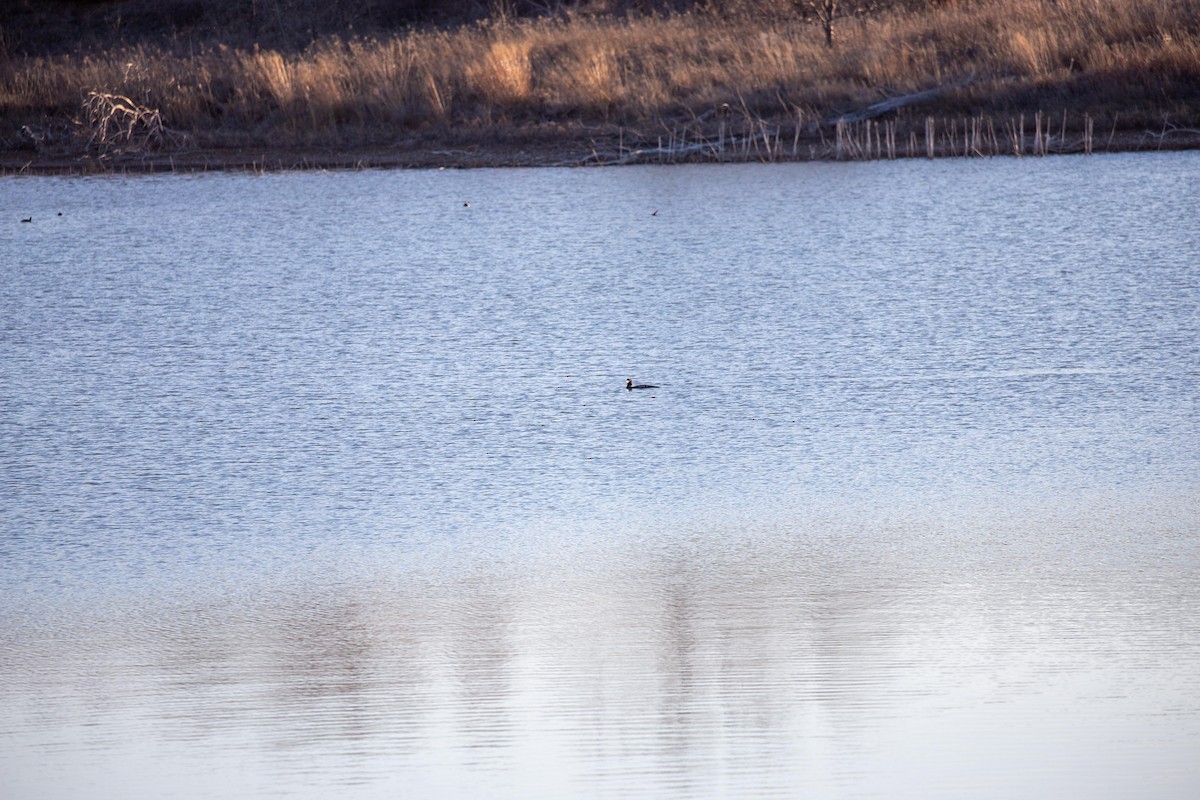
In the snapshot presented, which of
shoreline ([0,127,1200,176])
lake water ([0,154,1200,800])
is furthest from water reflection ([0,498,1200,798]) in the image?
shoreline ([0,127,1200,176])

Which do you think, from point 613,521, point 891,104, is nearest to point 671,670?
point 613,521

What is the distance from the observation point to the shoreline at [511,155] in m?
14.5

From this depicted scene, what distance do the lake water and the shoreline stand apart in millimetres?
4764

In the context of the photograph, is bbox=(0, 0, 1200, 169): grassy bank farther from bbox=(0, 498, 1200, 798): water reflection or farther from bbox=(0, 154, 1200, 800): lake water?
bbox=(0, 498, 1200, 798): water reflection

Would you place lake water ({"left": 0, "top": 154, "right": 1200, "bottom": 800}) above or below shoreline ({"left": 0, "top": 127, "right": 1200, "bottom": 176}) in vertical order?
above

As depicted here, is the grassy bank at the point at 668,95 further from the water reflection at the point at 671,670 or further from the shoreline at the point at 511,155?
the water reflection at the point at 671,670

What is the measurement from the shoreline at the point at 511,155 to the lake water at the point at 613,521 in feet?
15.6

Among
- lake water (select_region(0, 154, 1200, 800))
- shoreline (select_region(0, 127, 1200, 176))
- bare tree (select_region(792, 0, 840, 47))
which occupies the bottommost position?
shoreline (select_region(0, 127, 1200, 176))

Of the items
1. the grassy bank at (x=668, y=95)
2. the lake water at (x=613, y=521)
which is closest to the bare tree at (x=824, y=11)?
the grassy bank at (x=668, y=95)

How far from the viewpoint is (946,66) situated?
1744 cm

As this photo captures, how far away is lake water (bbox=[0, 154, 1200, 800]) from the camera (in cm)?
323

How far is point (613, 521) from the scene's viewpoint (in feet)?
15.9

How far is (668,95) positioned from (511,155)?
2363 mm

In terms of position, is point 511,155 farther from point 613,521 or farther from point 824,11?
point 613,521
